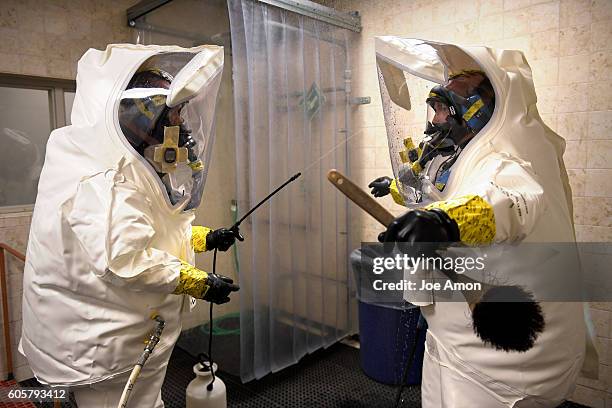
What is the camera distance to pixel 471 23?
2.31 meters

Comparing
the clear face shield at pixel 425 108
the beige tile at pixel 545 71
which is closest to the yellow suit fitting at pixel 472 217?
the clear face shield at pixel 425 108

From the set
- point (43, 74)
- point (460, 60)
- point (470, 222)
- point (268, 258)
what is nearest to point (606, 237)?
point (460, 60)

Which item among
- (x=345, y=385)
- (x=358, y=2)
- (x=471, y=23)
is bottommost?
(x=345, y=385)

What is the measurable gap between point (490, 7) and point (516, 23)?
0.18 meters

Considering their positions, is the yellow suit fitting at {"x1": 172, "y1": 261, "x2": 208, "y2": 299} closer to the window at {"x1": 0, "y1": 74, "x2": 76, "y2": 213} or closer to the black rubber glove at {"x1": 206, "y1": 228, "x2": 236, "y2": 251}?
the black rubber glove at {"x1": 206, "y1": 228, "x2": 236, "y2": 251}

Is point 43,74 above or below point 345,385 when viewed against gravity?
above

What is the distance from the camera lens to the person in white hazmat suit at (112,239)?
1276 mm

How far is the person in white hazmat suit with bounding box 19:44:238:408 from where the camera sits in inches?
50.3

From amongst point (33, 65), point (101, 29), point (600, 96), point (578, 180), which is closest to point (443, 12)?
point (600, 96)

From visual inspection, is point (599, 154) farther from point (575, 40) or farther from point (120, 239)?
point (120, 239)

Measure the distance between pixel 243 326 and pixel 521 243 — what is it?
1571mm

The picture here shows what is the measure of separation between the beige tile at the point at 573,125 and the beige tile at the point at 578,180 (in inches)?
6.3

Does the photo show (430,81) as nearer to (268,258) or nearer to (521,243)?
(521,243)

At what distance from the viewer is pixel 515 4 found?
2.15 meters
